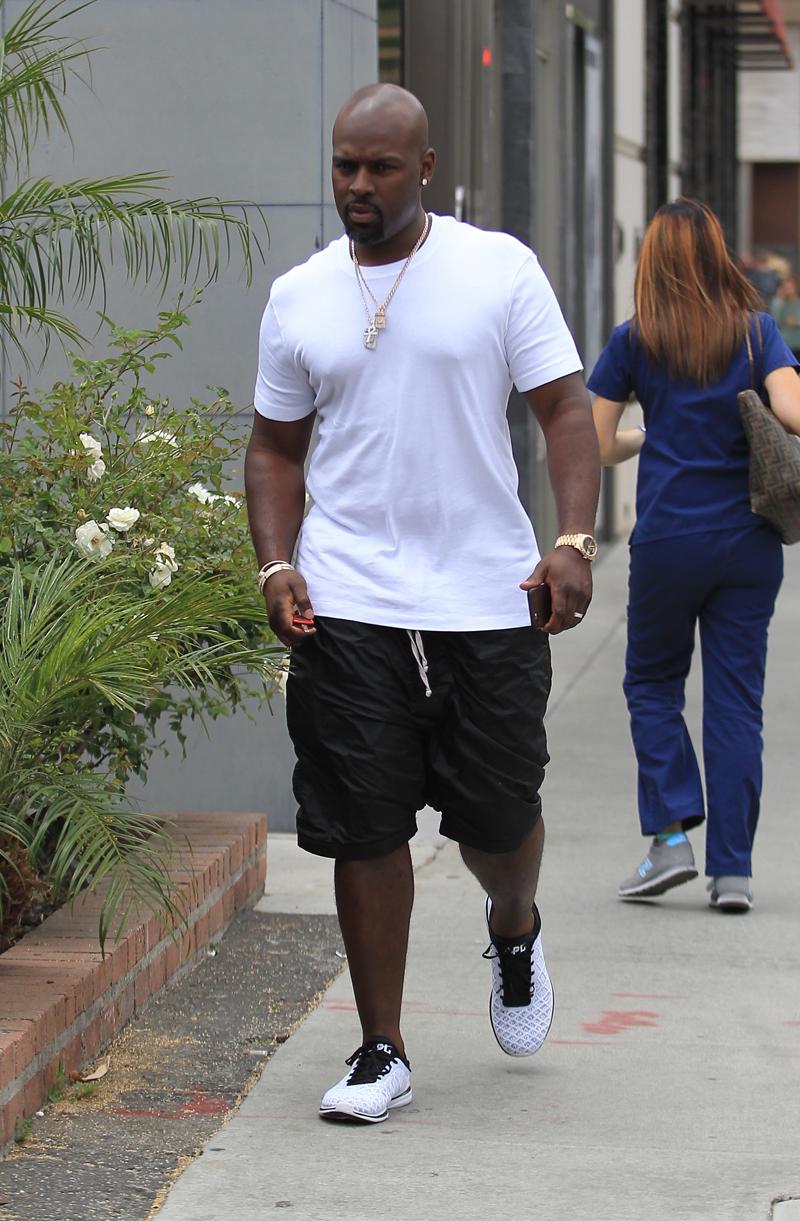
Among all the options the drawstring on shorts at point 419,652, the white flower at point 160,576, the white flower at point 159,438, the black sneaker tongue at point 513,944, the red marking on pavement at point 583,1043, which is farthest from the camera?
the white flower at point 159,438

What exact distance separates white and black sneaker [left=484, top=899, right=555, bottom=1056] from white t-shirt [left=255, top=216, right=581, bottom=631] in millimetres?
703

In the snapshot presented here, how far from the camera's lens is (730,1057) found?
173 inches

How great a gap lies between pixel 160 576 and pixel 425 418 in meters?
1.08

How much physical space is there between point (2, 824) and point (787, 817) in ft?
11.5

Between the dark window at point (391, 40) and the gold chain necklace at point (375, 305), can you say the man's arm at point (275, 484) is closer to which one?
the gold chain necklace at point (375, 305)

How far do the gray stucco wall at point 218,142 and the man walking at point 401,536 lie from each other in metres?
2.35

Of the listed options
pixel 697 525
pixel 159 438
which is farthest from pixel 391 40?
pixel 159 438

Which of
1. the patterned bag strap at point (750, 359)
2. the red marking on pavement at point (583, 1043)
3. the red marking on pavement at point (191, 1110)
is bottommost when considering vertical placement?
the red marking on pavement at point (583, 1043)

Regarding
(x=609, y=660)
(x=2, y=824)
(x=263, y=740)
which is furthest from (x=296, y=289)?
(x=609, y=660)

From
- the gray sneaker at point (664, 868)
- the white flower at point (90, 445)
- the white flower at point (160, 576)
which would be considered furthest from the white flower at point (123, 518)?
the gray sneaker at point (664, 868)

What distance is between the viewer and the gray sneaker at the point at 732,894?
220 inches

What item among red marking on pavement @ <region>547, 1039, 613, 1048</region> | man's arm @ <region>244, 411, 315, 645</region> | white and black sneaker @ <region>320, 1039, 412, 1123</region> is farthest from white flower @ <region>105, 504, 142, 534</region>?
red marking on pavement @ <region>547, 1039, 613, 1048</region>

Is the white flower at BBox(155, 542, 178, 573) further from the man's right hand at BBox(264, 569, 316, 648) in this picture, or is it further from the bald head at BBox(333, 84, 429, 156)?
the bald head at BBox(333, 84, 429, 156)

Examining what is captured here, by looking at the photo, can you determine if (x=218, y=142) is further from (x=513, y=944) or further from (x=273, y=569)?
(x=513, y=944)
